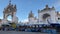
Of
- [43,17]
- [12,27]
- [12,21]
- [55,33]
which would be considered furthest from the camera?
[43,17]

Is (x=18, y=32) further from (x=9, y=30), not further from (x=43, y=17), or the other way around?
(x=43, y=17)

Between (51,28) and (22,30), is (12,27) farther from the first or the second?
(51,28)

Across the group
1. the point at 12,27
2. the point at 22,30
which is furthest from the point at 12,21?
the point at 22,30

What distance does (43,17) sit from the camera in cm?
1193

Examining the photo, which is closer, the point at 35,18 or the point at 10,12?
the point at 10,12

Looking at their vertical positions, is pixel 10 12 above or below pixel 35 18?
above

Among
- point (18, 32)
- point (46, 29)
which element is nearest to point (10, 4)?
point (18, 32)

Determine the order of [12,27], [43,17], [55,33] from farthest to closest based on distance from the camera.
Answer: [43,17]
[12,27]
[55,33]

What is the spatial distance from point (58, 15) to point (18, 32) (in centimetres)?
408

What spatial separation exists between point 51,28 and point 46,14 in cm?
382

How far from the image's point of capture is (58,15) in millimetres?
11117

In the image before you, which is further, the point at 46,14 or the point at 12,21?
the point at 46,14

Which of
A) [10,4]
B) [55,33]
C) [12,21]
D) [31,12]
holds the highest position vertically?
[10,4]

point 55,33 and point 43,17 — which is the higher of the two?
point 43,17
